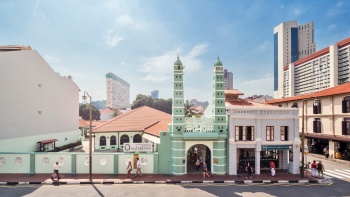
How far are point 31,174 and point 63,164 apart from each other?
9.08ft

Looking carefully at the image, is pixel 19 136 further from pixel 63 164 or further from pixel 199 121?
pixel 199 121

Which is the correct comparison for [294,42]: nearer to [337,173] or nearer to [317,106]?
[317,106]

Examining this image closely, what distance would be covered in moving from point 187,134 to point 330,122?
75.1 ft

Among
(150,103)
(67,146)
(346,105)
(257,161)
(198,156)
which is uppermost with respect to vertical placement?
(150,103)

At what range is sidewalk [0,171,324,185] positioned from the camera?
1723 cm

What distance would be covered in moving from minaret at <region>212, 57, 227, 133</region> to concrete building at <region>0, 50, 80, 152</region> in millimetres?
21869

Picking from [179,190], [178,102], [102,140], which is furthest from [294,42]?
[179,190]

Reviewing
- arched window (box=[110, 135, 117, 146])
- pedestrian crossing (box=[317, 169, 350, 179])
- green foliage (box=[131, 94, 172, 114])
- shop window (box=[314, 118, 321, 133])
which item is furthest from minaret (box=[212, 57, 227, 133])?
green foliage (box=[131, 94, 172, 114])

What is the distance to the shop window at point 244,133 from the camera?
20.1m

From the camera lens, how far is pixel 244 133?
20.1 metres

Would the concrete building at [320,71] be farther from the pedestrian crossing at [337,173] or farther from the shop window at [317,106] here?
the pedestrian crossing at [337,173]

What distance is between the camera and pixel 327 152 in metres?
29.1

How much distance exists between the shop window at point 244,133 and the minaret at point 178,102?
5157 mm

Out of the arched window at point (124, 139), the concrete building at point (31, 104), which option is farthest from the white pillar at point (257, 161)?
the concrete building at point (31, 104)
